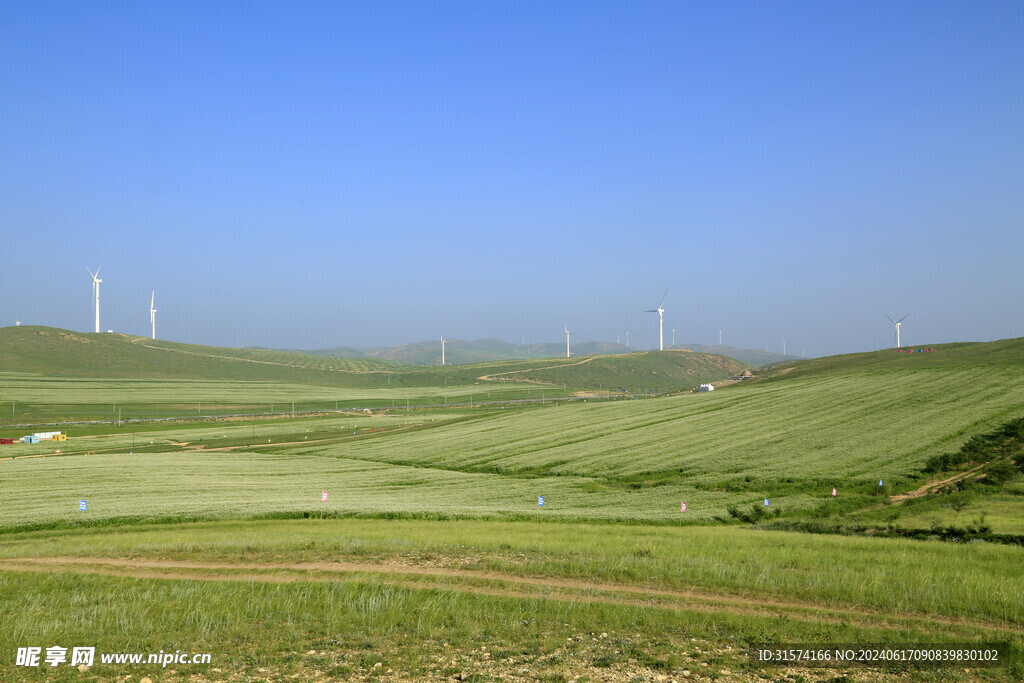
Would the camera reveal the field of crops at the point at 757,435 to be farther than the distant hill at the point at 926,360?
No

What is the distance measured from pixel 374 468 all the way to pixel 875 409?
42.0 metres

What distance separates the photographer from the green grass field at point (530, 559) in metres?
11.4

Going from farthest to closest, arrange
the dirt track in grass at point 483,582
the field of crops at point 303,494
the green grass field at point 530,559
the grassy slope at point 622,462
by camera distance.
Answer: the grassy slope at point 622,462, the field of crops at point 303,494, the dirt track in grass at point 483,582, the green grass field at point 530,559

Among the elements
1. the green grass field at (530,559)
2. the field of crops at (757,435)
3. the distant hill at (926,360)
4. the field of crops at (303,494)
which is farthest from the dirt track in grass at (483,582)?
the distant hill at (926,360)

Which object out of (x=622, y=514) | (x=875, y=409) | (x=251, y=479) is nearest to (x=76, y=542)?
(x=622, y=514)

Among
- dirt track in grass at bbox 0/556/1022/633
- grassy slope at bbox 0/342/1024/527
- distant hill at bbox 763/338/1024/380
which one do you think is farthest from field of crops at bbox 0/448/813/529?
distant hill at bbox 763/338/1024/380

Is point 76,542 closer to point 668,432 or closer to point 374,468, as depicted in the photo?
point 374,468

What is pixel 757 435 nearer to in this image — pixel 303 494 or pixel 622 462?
pixel 622 462

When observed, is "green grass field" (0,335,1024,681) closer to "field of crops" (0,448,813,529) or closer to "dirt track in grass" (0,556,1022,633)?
"dirt track in grass" (0,556,1022,633)

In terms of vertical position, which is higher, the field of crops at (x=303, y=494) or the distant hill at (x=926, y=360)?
the distant hill at (x=926, y=360)

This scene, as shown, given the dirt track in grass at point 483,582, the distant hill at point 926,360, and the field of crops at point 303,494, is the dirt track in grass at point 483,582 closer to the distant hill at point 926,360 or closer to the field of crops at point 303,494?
the field of crops at point 303,494

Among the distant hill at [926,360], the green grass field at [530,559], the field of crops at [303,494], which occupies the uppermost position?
the distant hill at [926,360]

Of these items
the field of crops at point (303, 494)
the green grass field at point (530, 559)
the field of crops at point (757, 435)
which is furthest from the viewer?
the field of crops at point (757, 435)

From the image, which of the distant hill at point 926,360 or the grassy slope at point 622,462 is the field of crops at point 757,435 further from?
the distant hill at point 926,360
